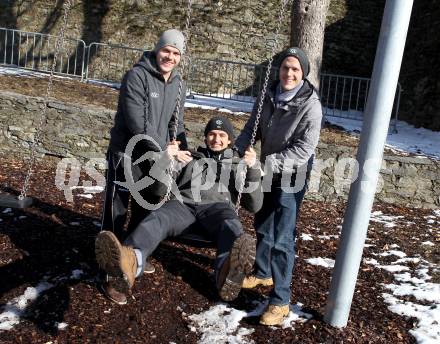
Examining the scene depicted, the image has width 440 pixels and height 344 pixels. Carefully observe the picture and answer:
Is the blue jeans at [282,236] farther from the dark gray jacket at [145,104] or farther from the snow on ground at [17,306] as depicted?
the snow on ground at [17,306]

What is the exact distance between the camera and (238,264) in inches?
106

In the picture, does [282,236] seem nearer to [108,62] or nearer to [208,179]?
[208,179]

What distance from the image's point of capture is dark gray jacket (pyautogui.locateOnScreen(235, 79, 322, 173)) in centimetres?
293

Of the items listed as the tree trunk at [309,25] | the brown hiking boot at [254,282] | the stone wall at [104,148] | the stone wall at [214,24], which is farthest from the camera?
the stone wall at [214,24]

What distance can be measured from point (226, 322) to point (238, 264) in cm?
60

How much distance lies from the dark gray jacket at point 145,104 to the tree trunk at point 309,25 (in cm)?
442

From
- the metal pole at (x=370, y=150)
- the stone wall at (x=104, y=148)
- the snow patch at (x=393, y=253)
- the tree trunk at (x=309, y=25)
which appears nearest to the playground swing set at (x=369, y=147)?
the metal pole at (x=370, y=150)

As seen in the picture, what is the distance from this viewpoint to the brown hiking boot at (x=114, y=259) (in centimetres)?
258

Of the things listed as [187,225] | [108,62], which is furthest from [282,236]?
[108,62]

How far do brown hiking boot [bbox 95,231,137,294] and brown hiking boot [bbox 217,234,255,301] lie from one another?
0.53 meters

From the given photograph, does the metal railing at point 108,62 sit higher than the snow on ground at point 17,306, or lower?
higher

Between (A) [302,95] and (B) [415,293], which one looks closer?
(A) [302,95]

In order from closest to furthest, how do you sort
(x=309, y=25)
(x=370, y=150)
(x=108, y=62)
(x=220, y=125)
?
1. (x=370, y=150)
2. (x=220, y=125)
3. (x=309, y=25)
4. (x=108, y=62)

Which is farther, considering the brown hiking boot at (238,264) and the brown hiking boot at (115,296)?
the brown hiking boot at (115,296)
